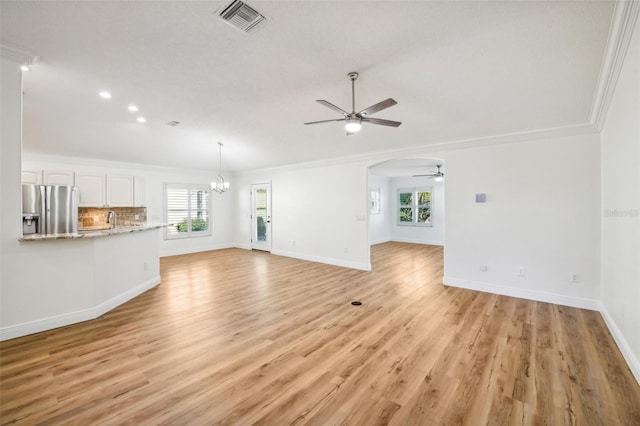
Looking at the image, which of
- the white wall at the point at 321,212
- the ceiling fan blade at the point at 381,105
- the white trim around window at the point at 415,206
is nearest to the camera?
the ceiling fan blade at the point at 381,105

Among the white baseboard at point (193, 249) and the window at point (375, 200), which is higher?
the window at point (375, 200)

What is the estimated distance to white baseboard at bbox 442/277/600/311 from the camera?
387cm

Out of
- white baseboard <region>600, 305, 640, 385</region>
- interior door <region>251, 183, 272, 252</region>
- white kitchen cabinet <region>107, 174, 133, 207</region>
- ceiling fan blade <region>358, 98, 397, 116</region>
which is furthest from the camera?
interior door <region>251, 183, 272, 252</region>

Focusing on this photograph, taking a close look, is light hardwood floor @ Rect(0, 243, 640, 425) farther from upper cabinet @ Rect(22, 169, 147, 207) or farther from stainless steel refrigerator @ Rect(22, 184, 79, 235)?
upper cabinet @ Rect(22, 169, 147, 207)

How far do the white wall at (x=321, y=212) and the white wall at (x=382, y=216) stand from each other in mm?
3507

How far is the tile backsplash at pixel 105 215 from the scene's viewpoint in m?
6.68

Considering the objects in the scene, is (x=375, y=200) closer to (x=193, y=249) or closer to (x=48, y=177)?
(x=193, y=249)

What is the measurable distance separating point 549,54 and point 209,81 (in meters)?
3.67

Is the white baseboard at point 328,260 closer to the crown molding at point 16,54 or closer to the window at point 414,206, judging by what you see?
the window at point 414,206

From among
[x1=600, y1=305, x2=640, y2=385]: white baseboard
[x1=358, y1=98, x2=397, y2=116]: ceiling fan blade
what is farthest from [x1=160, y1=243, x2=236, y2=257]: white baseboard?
[x1=600, y1=305, x2=640, y2=385]: white baseboard

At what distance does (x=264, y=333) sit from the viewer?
3096mm

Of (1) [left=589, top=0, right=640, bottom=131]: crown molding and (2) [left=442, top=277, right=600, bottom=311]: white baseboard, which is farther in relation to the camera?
(2) [left=442, top=277, right=600, bottom=311]: white baseboard

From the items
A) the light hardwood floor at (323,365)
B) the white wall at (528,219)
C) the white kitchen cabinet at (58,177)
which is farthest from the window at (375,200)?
the white kitchen cabinet at (58,177)

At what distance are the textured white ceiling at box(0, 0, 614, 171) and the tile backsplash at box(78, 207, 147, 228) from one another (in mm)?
2421
